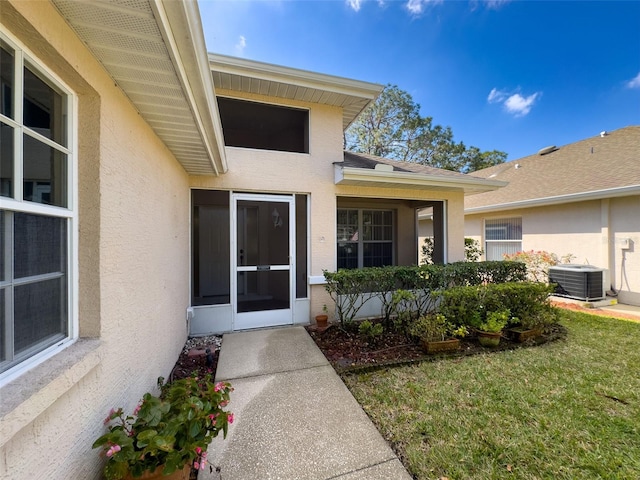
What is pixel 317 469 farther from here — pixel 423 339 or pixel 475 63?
pixel 475 63

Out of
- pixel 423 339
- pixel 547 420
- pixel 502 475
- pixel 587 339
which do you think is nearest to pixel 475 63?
pixel 587 339

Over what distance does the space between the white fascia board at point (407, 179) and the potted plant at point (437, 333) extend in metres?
2.82

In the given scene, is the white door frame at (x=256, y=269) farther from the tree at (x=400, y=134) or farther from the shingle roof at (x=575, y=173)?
the tree at (x=400, y=134)

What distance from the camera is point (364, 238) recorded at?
324 inches

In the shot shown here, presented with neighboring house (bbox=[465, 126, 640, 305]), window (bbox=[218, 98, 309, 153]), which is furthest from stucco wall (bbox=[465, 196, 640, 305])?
window (bbox=[218, 98, 309, 153])

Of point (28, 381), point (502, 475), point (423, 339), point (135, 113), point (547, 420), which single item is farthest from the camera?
point (423, 339)

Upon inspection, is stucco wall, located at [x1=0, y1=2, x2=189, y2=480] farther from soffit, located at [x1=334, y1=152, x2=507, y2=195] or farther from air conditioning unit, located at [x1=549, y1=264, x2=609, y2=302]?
air conditioning unit, located at [x1=549, y1=264, x2=609, y2=302]

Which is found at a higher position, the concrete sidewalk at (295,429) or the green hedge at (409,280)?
the green hedge at (409,280)

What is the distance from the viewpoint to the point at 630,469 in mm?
2057

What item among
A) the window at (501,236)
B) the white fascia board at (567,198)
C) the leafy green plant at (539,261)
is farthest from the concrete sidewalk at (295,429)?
the window at (501,236)

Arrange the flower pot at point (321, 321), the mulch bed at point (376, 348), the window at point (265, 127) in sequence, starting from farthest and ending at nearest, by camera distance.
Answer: the window at point (265, 127) < the flower pot at point (321, 321) < the mulch bed at point (376, 348)

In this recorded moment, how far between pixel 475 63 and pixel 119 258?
14608 mm

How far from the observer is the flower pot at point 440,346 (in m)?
4.14

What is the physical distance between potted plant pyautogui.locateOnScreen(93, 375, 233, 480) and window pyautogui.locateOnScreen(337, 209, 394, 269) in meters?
6.10
